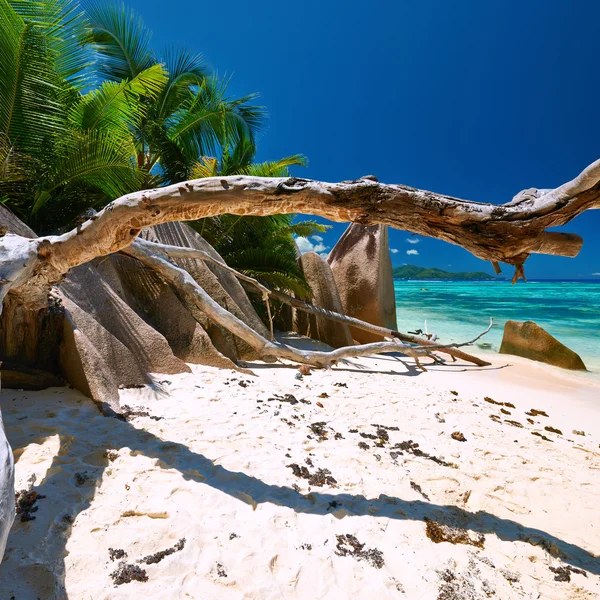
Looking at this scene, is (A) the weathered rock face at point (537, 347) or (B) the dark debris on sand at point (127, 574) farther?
(A) the weathered rock face at point (537, 347)

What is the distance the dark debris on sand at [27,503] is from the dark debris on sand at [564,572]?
249cm

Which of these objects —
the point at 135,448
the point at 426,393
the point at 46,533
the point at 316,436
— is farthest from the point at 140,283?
the point at 426,393

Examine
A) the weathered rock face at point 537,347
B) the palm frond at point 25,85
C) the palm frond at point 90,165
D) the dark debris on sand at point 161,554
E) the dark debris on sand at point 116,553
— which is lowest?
the dark debris on sand at point 161,554

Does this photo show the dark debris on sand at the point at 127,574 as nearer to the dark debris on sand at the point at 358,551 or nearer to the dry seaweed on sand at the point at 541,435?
the dark debris on sand at the point at 358,551

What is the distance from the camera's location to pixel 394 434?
3.08 meters

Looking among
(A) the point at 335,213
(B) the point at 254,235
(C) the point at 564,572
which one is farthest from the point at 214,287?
(C) the point at 564,572

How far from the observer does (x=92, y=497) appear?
6.19ft

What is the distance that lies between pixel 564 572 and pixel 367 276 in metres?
8.41

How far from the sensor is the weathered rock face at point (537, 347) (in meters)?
7.85

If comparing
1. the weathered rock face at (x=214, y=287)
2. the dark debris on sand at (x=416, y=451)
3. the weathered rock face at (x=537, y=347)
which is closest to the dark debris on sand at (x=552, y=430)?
the dark debris on sand at (x=416, y=451)

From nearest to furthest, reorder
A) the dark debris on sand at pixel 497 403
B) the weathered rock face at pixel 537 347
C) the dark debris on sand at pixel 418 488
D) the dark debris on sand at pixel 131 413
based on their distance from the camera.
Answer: the dark debris on sand at pixel 418 488, the dark debris on sand at pixel 131 413, the dark debris on sand at pixel 497 403, the weathered rock face at pixel 537 347

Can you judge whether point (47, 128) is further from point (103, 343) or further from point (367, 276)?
point (367, 276)

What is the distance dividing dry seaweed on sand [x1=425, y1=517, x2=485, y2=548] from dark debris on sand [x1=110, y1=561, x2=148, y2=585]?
141cm

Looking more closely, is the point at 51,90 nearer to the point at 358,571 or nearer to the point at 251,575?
the point at 251,575
